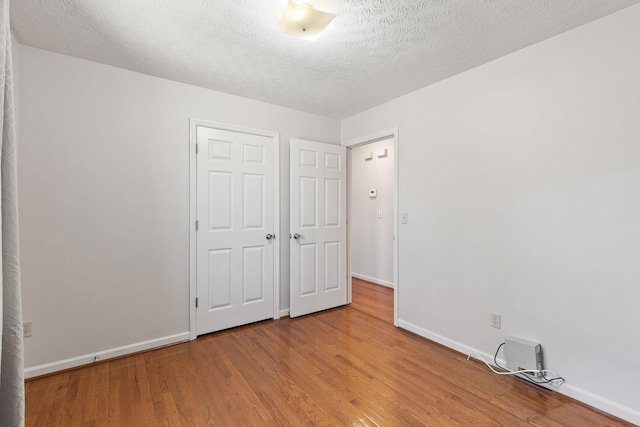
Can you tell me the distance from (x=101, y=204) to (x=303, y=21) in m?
2.10

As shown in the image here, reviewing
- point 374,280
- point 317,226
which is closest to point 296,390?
point 317,226

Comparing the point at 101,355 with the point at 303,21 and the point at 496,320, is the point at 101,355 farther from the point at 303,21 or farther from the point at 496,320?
the point at 496,320

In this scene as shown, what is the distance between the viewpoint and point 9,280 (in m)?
0.79

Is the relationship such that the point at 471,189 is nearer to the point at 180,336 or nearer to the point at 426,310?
the point at 426,310

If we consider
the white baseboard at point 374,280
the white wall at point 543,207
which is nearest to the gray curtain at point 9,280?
the white wall at point 543,207

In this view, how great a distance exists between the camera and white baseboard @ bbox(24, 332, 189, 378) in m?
2.19

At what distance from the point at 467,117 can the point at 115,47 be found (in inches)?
111

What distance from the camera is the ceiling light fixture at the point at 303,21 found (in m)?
1.70

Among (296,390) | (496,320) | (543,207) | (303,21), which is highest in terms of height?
(303,21)

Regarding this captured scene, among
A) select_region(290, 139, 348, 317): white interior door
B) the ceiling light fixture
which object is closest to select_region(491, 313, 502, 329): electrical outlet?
select_region(290, 139, 348, 317): white interior door

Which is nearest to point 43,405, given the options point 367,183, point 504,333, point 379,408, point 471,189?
point 379,408

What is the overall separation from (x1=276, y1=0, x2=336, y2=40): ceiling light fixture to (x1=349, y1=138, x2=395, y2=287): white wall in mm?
2757

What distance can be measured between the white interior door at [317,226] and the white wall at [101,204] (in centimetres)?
111

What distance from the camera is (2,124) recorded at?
2.50 feet
